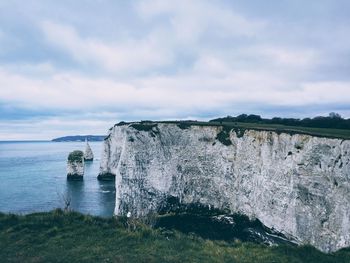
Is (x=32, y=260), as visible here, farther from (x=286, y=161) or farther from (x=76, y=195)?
(x=76, y=195)

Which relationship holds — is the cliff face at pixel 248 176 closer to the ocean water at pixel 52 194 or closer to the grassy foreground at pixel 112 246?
the ocean water at pixel 52 194

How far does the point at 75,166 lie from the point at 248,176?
5067 centimetres

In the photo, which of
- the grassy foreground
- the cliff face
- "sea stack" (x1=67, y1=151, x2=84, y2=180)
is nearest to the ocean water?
"sea stack" (x1=67, y1=151, x2=84, y2=180)

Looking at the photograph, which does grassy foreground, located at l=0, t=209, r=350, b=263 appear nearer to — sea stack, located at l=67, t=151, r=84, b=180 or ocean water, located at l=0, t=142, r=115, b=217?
ocean water, located at l=0, t=142, r=115, b=217

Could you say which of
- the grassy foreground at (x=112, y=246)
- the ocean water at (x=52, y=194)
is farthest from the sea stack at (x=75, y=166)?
the grassy foreground at (x=112, y=246)

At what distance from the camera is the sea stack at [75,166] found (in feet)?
259

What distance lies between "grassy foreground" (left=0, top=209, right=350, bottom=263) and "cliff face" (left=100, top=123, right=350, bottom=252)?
12.8m

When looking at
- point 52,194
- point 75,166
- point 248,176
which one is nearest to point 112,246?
point 248,176

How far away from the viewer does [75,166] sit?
262 feet

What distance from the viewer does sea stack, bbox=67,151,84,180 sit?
78812 millimetres

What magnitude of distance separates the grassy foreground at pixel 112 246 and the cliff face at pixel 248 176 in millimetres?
12781

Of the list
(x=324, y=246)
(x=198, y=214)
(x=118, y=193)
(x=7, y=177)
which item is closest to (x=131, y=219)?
(x=324, y=246)

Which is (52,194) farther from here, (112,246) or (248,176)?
(112,246)

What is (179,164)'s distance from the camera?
48219 mm
